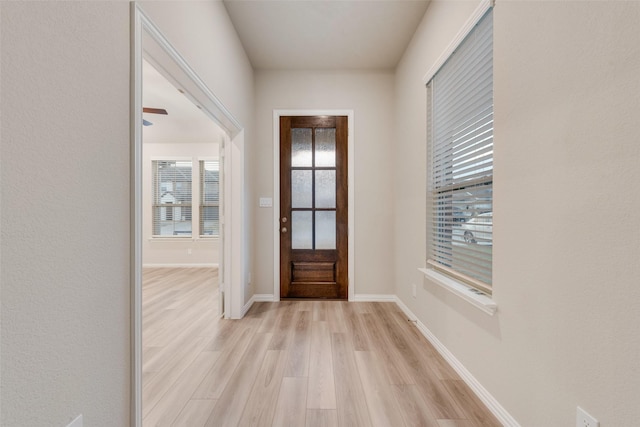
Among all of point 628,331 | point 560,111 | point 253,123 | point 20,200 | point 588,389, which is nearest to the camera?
point 20,200

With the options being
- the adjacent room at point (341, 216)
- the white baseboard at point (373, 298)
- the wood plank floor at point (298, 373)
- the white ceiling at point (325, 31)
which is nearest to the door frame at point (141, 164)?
the adjacent room at point (341, 216)

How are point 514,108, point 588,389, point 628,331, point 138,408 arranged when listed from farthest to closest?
1. point 514,108
2. point 138,408
3. point 588,389
4. point 628,331

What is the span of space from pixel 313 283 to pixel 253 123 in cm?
209

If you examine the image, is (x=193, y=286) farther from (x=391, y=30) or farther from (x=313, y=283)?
(x=391, y=30)

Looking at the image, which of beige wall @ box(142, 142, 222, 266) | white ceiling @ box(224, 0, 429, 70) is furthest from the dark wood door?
beige wall @ box(142, 142, 222, 266)

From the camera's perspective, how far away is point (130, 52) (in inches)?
48.3

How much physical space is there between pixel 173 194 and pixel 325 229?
4.09m

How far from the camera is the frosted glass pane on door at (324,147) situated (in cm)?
360

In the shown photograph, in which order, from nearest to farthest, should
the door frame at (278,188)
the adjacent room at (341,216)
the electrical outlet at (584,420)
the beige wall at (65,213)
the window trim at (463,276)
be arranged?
the beige wall at (65,213) < the adjacent room at (341,216) < the electrical outlet at (584,420) < the window trim at (463,276) < the door frame at (278,188)

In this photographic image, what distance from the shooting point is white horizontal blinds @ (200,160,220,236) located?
6.10 metres

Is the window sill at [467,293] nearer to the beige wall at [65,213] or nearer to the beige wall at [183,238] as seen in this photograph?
the beige wall at [65,213]

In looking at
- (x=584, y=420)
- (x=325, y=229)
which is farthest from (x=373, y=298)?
(x=584, y=420)

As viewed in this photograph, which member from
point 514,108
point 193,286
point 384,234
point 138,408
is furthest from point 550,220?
point 193,286

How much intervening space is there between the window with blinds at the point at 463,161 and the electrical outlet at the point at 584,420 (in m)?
0.66
